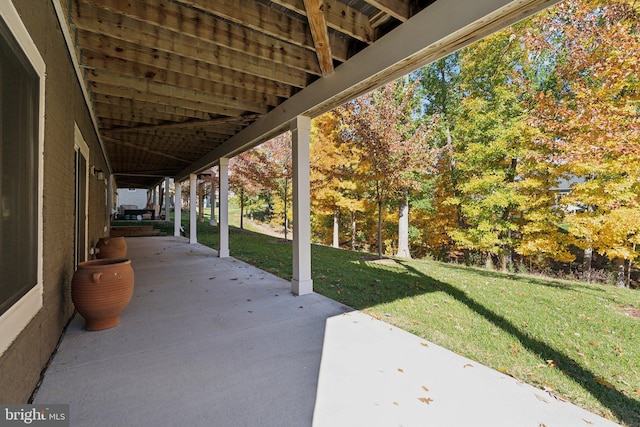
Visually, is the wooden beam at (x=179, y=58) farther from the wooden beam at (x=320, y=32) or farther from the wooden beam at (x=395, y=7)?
the wooden beam at (x=395, y=7)

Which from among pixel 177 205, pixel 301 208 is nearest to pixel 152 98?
pixel 301 208

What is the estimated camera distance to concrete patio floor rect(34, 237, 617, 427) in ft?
6.15

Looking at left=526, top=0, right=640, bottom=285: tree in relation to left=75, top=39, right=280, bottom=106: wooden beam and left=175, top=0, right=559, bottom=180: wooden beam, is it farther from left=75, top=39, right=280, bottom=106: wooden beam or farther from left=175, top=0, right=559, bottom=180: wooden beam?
left=75, top=39, right=280, bottom=106: wooden beam

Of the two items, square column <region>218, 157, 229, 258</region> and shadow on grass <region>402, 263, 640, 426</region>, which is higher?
square column <region>218, 157, 229, 258</region>

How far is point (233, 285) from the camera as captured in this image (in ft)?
16.5

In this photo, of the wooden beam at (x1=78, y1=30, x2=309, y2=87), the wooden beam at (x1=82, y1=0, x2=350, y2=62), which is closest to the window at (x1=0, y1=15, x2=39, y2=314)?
the wooden beam at (x1=82, y1=0, x2=350, y2=62)

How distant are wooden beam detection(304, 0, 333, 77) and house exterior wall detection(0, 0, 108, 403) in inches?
77.3

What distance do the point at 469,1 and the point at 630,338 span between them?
3896mm

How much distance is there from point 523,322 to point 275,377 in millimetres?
3103

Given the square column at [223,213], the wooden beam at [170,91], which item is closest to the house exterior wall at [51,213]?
the wooden beam at [170,91]

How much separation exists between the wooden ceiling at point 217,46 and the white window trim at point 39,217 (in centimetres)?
100

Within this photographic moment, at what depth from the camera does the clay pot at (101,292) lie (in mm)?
2879

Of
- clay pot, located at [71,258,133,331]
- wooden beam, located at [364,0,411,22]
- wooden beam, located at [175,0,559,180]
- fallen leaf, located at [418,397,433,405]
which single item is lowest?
fallen leaf, located at [418,397,433,405]

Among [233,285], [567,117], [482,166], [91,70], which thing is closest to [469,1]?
[91,70]
